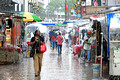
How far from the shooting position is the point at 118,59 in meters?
10.5

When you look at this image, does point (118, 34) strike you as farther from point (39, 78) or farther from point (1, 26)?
point (1, 26)

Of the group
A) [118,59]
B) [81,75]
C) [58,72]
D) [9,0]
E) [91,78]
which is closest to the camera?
[118,59]

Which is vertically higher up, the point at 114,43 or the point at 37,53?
the point at 114,43

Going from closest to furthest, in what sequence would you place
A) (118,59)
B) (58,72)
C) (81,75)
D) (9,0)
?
(118,59)
(81,75)
(58,72)
(9,0)

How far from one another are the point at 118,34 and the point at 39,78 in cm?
335

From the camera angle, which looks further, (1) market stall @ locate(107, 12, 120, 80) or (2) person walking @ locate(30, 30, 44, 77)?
(2) person walking @ locate(30, 30, 44, 77)

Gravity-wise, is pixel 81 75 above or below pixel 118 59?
below

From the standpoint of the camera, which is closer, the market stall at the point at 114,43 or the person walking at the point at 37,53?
the market stall at the point at 114,43

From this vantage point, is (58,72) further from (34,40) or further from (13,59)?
(13,59)

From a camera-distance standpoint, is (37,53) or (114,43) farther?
(37,53)

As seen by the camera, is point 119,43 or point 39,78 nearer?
point 119,43

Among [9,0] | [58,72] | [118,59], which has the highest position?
[9,0]

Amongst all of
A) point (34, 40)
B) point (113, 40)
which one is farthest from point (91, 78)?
point (34, 40)

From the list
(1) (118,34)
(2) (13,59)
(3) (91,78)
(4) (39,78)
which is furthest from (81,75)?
(2) (13,59)
